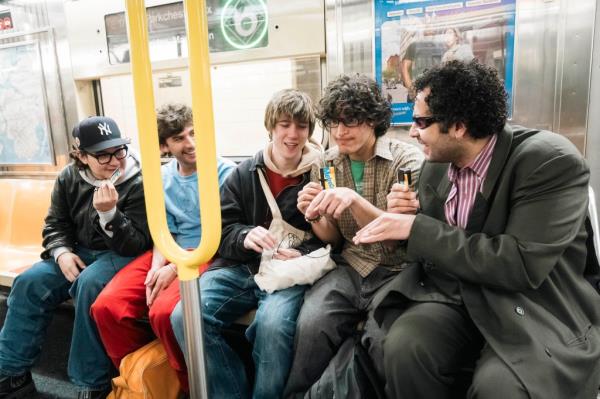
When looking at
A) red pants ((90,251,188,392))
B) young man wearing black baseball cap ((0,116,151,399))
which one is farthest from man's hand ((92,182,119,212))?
red pants ((90,251,188,392))

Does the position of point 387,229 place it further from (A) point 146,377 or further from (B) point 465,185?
(A) point 146,377

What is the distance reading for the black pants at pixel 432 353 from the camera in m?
1.51

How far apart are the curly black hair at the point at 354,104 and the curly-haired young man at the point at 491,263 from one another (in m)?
0.38

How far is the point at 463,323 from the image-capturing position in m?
1.64

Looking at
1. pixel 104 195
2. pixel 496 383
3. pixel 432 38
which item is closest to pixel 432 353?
pixel 496 383

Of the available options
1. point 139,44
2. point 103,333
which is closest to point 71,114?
point 103,333

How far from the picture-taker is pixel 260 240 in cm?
206

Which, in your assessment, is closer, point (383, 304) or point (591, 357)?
point (591, 357)

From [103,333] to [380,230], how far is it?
5.21 feet

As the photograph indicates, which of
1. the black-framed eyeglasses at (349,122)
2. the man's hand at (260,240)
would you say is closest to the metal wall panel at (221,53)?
the black-framed eyeglasses at (349,122)

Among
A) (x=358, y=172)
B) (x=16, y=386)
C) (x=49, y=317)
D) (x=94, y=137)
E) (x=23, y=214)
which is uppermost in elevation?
(x=94, y=137)

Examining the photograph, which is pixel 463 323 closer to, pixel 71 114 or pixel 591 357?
pixel 591 357

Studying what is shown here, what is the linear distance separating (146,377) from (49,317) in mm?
890

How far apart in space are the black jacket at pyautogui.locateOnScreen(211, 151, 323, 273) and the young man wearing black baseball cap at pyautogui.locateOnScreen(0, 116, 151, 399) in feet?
1.88
